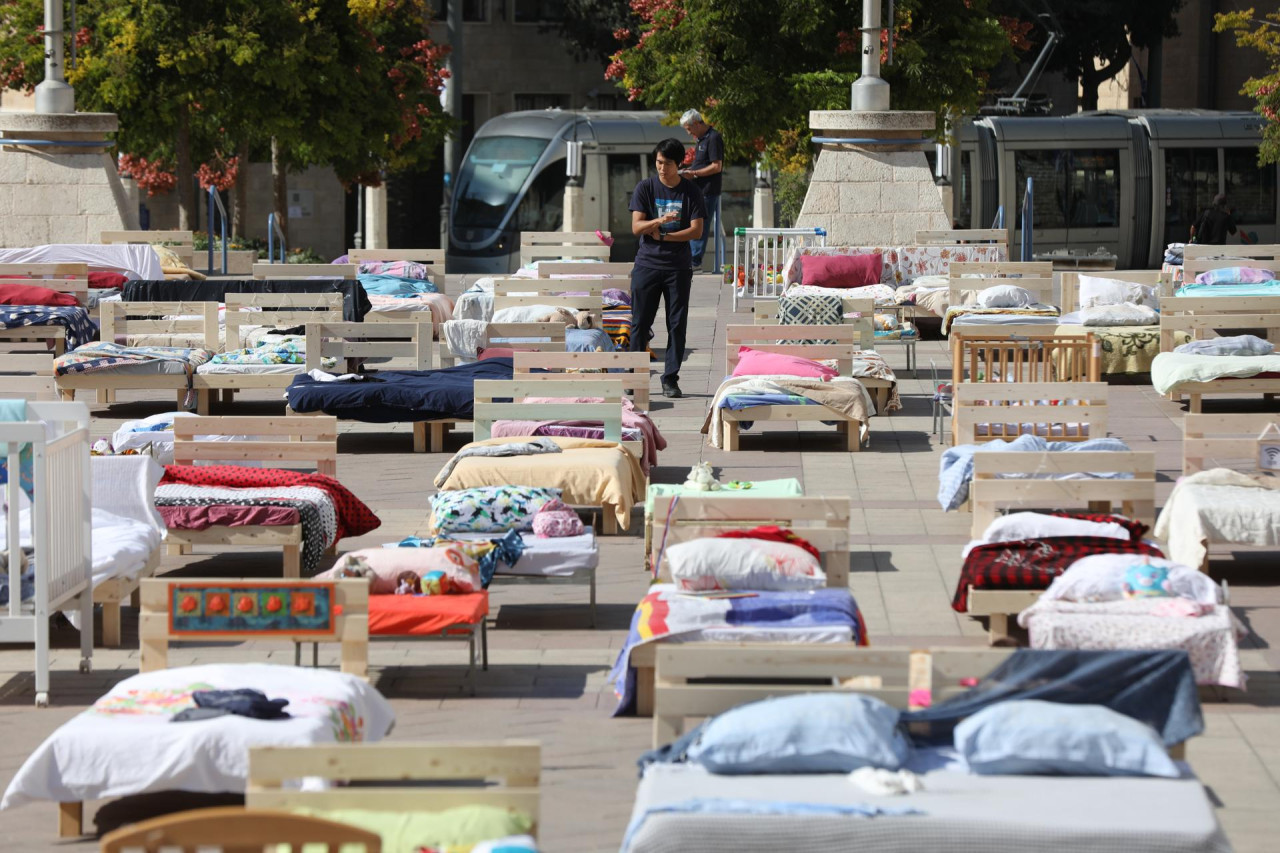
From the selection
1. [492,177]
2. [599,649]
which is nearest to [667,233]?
[599,649]

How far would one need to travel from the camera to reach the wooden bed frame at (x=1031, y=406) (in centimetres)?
1191

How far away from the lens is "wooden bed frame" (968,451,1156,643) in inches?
385

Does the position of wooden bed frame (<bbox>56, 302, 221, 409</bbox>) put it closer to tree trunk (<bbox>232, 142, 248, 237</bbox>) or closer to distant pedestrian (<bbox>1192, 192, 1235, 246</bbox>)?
distant pedestrian (<bbox>1192, 192, 1235, 246</bbox>)

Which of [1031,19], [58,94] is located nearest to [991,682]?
[58,94]

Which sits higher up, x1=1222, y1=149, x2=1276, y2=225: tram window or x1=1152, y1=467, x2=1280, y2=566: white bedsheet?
x1=1222, y1=149, x2=1276, y2=225: tram window

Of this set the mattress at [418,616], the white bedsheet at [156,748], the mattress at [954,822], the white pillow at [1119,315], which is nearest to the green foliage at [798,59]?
the white pillow at [1119,315]

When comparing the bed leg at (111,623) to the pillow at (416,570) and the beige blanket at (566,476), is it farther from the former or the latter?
the beige blanket at (566,476)

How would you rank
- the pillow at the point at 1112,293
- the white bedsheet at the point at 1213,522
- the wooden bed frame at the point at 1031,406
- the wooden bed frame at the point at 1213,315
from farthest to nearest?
the pillow at the point at 1112,293, the wooden bed frame at the point at 1213,315, the wooden bed frame at the point at 1031,406, the white bedsheet at the point at 1213,522

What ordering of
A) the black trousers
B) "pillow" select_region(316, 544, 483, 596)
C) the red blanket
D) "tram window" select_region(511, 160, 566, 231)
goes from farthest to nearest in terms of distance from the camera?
1. "tram window" select_region(511, 160, 566, 231)
2. the black trousers
3. the red blanket
4. "pillow" select_region(316, 544, 483, 596)

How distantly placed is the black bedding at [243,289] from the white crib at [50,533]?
879cm

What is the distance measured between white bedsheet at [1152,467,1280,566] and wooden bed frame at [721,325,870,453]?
4042 millimetres

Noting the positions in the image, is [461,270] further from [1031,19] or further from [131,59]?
[1031,19]

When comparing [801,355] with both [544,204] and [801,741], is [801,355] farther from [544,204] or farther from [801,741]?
[544,204]

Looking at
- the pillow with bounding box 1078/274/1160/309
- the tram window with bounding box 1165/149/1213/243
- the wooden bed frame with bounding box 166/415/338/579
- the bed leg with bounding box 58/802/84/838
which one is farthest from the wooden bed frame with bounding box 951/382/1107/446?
the tram window with bounding box 1165/149/1213/243
